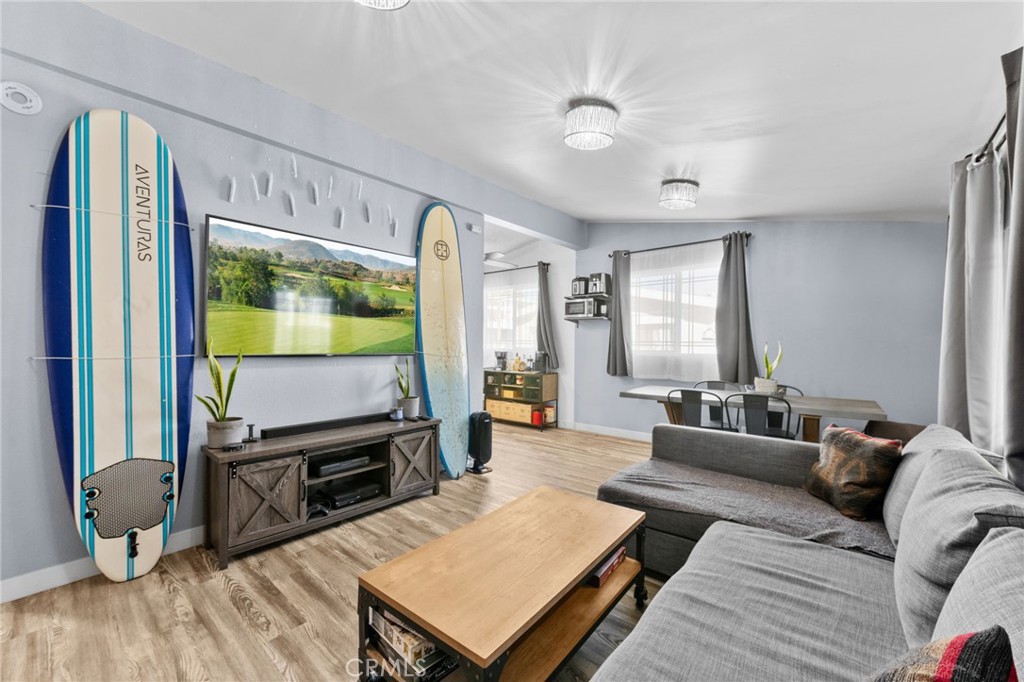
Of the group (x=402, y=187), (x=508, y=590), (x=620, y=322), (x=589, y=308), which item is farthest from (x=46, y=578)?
(x=620, y=322)

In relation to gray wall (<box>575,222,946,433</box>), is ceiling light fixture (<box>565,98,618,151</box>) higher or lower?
higher

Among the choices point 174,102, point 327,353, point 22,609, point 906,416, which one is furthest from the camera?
point 906,416

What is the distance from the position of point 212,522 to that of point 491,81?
295 centimetres

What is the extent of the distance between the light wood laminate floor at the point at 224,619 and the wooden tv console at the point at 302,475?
0.13 meters

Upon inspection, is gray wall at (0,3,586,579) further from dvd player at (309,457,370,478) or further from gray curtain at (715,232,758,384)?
gray curtain at (715,232,758,384)

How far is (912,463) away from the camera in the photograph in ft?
5.87

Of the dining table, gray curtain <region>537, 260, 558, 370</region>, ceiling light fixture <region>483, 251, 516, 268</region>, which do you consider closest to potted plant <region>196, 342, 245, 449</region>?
the dining table

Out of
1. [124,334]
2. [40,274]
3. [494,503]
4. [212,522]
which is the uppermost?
[40,274]

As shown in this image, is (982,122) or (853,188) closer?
(982,122)

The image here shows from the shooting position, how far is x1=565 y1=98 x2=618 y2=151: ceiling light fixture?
2.43 m

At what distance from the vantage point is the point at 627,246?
557 centimetres

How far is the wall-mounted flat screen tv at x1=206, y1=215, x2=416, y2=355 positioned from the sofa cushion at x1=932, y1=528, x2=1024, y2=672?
3189 mm

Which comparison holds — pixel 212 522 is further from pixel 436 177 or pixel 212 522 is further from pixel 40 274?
pixel 436 177

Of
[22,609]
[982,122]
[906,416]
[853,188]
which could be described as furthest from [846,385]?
[22,609]
